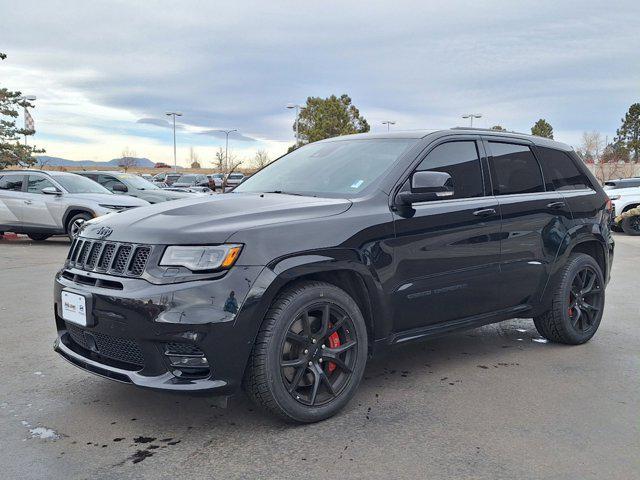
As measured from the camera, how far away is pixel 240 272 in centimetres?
323

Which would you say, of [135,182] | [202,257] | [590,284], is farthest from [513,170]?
[135,182]

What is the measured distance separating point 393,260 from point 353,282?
292mm

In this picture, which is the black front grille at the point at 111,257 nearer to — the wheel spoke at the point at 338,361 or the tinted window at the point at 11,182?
the wheel spoke at the point at 338,361

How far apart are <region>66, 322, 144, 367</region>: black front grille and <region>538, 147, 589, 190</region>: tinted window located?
3.53 m

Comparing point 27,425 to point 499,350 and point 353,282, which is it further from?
point 499,350

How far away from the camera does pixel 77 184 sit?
13375 mm

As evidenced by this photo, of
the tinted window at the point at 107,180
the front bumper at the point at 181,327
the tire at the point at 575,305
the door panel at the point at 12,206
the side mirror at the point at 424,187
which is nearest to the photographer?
the front bumper at the point at 181,327

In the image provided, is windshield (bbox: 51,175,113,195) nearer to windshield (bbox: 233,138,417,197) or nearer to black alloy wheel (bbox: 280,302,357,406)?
windshield (bbox: 233,138,417,197)

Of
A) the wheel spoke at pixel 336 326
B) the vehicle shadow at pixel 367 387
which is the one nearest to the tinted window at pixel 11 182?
the vehicle shadow at pixel 367 387

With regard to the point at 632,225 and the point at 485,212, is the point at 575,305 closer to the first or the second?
the point at 485,212

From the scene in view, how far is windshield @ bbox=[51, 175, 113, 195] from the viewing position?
1317 centimetres

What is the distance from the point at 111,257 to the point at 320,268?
1157mm

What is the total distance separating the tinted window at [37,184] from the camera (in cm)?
1320

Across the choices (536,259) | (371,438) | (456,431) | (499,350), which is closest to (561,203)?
(536,259)
